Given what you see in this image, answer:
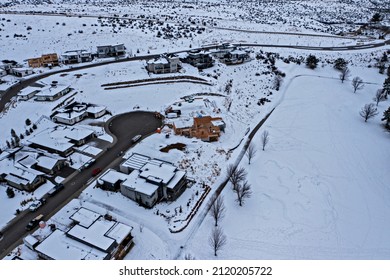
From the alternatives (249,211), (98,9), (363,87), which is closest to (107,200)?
(249,211)

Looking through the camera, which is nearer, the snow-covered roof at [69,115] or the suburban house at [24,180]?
Answer: the suburban house at [24,180]

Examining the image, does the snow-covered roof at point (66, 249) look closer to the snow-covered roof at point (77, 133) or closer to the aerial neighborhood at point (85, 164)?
the aerial neighborhood at point (85, 164)

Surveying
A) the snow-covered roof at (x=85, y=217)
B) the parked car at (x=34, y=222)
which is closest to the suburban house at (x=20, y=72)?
the parked car at (x=34, y=222)

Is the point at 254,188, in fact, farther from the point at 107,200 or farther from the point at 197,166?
the point at 107,200

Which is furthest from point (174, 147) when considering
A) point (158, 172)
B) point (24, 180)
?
point (24, 180)

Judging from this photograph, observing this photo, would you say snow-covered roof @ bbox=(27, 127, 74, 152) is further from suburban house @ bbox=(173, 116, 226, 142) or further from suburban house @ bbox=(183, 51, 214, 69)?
suburban house @ bbox=(183, 51, 214, 69)

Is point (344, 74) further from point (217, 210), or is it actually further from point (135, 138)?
point (217, 210)
